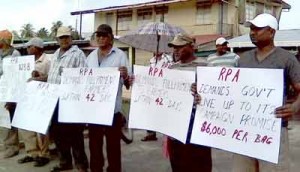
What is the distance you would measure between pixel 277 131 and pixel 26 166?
403cm

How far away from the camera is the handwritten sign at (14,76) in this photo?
19.5 feet

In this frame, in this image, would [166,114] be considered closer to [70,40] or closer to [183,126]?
[183,126]

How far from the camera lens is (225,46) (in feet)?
24.3

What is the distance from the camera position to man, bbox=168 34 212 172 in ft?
13.6

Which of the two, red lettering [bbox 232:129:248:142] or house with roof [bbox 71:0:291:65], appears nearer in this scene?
red lettering [bbox 232:129:248:142]

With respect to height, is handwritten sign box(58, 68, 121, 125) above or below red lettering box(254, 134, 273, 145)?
above

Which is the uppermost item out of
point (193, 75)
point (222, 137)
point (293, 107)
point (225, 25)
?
point (225, 25)

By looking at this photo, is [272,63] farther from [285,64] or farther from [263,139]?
[263,139]

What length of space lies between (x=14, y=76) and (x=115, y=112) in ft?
6.56

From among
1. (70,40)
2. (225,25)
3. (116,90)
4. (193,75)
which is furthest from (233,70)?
(225,25)

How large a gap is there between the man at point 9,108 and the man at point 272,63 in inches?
155

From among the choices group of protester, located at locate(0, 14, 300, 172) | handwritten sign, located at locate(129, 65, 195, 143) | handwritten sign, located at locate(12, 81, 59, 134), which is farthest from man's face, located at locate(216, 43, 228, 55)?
handwritten sign, located at locate(12, 81, 59, 134)

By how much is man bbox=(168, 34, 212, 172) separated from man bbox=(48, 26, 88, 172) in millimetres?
1495

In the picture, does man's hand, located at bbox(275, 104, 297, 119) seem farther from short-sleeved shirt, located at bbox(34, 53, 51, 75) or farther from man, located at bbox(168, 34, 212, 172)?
short-sleeved shirt, located at bbox(34, 53, 51, 75)
